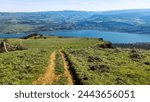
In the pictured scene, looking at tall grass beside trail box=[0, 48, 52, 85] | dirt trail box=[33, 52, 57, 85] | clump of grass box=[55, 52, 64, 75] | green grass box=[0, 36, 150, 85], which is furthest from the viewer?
clump of grass box=[55, 52, 64, 75]

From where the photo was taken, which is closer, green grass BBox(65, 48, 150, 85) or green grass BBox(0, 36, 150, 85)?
green grass BBox(0, 36, 150, 85)

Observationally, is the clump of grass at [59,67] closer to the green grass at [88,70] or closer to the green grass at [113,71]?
the green grass at [88,70]

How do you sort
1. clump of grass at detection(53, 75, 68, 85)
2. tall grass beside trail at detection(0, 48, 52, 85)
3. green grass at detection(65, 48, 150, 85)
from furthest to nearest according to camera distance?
1. green grass at detection(65, 48, 150, 85)
2. tall grass beside trail at detection(0, 48, 52, 85)
3. clump of grass at detection(53, 75, 68, 85)

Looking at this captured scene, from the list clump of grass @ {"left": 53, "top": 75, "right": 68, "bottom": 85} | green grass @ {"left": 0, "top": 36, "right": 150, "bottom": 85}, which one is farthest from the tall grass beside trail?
clump of grass @ {"left": 53, "top": 75, "right": 68, "bottom": 85}

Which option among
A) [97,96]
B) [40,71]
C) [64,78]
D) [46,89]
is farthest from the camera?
[40,71]

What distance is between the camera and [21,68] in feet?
120

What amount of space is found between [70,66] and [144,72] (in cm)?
843

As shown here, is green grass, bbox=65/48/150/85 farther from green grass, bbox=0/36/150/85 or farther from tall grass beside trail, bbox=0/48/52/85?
tall grass beside trail, bbox=0/48/52/85

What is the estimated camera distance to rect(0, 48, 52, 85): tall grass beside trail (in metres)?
30.9

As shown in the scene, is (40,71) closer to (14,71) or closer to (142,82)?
(14,71)

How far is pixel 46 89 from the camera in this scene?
72.3 feet

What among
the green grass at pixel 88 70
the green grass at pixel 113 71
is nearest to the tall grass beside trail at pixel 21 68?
the green grass at pixel 88 70

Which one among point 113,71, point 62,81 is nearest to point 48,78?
point 62,81

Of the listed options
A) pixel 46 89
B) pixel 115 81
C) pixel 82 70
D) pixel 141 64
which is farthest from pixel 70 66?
pixel 46 89
